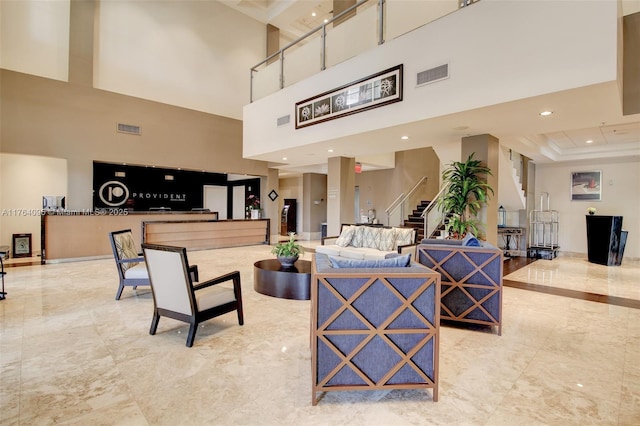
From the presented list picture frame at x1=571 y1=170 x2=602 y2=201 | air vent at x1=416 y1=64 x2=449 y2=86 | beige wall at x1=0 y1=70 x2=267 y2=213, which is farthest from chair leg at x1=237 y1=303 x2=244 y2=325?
picture frame at x1=571 y1=170 x2=602 y2=201

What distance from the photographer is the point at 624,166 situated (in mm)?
8258

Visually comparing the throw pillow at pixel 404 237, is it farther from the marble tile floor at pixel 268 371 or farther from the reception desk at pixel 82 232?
the reception desk at pixel 82 232

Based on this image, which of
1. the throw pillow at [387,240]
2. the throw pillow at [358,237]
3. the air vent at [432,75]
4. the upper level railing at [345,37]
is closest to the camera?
the air vent at [432,75]

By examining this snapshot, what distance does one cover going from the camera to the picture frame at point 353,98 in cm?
491

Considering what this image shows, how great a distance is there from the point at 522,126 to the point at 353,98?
280 centimetres

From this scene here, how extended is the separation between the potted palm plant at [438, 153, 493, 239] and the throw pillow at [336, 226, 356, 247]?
6.19ft

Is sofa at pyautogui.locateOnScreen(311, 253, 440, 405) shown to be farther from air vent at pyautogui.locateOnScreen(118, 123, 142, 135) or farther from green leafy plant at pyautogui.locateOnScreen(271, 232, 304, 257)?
air vent at pyautogui.locateOnScreen(118, 123, 142, 135)

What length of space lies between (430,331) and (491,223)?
172 inches

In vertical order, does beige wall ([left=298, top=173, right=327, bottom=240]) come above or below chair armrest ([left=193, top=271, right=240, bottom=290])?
above

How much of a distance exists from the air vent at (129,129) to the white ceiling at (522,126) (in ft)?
11.5

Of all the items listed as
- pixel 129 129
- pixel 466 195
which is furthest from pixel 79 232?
pixel 466 195

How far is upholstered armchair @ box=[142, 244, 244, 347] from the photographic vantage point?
2807mm

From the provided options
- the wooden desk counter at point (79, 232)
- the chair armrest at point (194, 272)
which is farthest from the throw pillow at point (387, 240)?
the wooden desk counter at point (79, 232)

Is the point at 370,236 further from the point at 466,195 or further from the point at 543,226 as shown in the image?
the point at 543,226
